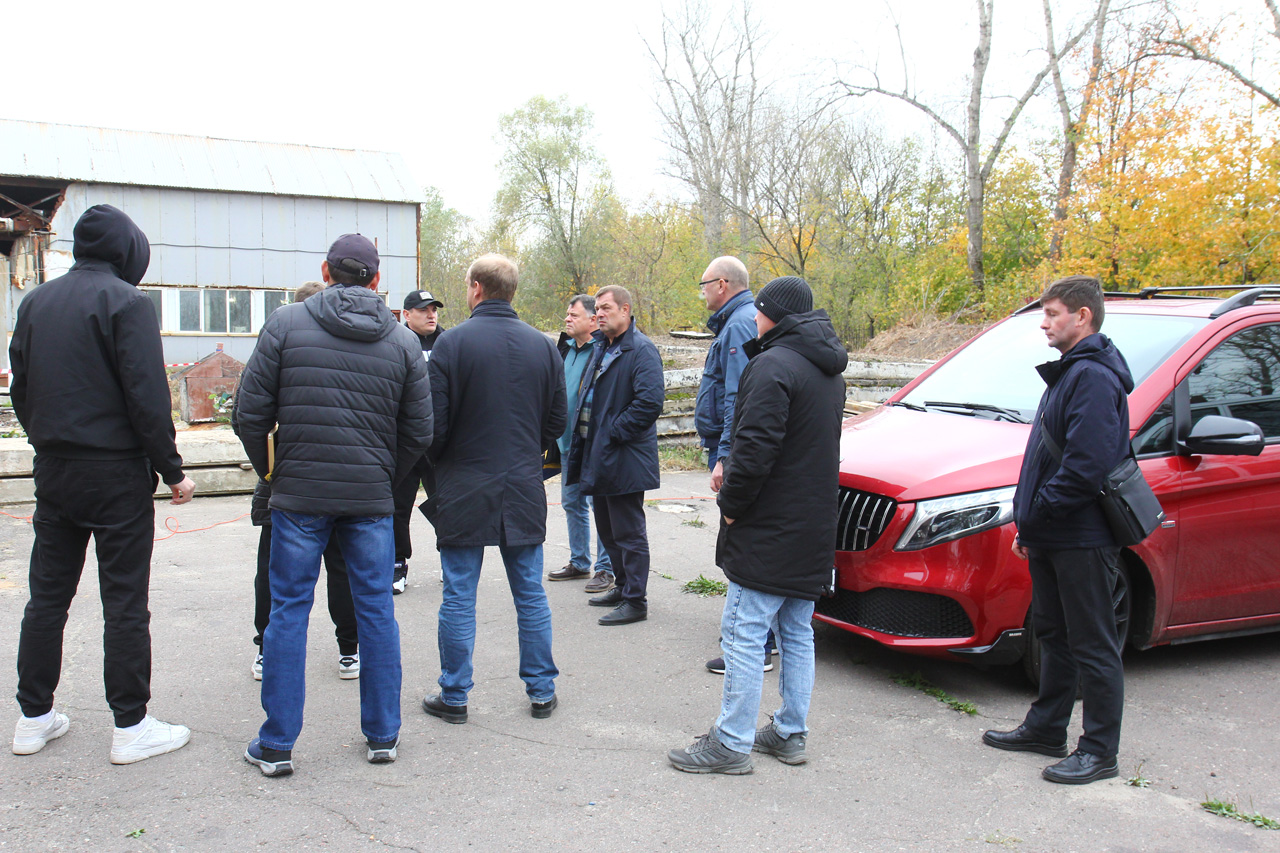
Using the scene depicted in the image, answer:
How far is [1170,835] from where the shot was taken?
10.3ft

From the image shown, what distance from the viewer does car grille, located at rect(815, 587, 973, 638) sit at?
13.7 feet

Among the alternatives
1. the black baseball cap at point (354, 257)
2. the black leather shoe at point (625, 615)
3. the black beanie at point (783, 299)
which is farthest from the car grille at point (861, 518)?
the black baseball cap at point (354, 257)

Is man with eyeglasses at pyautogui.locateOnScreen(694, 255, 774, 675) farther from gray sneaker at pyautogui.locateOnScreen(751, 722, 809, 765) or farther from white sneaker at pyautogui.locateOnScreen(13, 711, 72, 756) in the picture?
white sneaker at pyautogui.locateOnScreen(13, 711, 72, 756)

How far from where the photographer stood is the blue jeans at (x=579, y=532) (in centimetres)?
625

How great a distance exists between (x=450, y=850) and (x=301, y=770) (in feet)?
2.83

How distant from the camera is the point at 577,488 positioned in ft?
20.6

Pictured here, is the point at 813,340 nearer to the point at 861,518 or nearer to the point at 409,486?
the point at 861,518

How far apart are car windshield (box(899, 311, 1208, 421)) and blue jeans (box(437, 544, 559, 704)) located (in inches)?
98.6

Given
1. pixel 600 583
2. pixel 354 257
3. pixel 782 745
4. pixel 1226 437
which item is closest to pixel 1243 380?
pixel 1226 437

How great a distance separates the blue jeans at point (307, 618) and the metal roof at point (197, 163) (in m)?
22.8

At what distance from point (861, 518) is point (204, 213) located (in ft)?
76.4

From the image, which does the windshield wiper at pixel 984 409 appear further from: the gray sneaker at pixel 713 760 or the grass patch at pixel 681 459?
the grass patch at pixel 681 459

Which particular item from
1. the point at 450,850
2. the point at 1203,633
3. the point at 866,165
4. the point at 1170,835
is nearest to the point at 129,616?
the point at 450,850

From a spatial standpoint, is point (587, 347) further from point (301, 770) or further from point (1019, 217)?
point (1019, 217)
